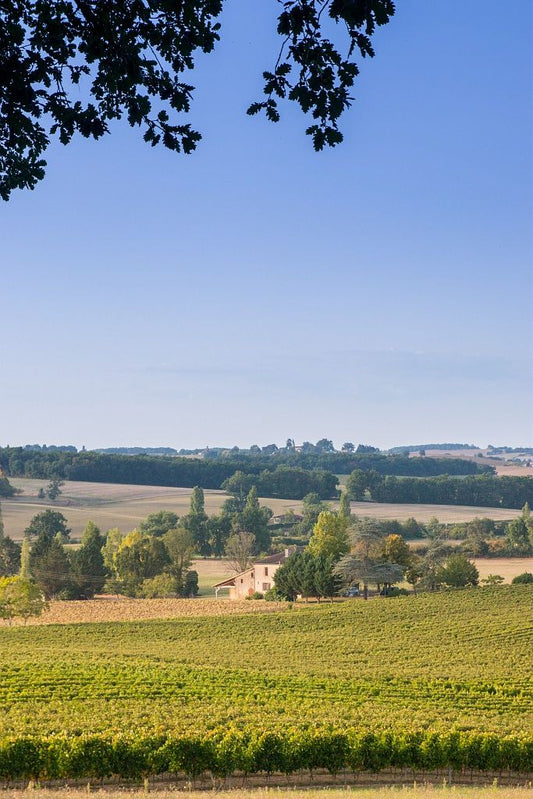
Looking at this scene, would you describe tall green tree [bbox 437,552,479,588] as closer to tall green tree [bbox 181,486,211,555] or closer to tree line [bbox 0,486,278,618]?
tree line [bbox 0,486,278,618]

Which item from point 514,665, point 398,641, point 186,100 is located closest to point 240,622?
point 398,641

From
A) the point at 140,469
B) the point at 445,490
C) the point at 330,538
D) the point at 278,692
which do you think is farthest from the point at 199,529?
the point at 278,692

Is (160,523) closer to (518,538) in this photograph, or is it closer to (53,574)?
(53,574)

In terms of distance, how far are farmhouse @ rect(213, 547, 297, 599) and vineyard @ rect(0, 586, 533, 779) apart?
14.4m

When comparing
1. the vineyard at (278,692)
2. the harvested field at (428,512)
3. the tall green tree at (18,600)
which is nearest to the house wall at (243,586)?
the vineyard at (278,692)

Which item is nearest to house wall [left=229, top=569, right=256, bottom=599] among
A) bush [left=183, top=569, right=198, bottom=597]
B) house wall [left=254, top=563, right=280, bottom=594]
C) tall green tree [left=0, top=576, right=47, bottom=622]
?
house wall [left=254, top=563, right=280, bottom=594]

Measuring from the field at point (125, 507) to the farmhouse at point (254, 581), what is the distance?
1500 inches

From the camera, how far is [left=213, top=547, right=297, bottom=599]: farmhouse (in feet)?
249

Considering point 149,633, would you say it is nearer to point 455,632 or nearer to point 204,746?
point 455,632

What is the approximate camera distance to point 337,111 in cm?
741

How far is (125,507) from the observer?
13075cm

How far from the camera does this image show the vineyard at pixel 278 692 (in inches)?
839

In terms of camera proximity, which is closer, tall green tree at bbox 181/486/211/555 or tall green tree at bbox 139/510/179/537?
tall green tree at bbox 181/486/211/555

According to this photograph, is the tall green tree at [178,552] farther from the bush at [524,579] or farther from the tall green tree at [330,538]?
the bush at [524,579]
